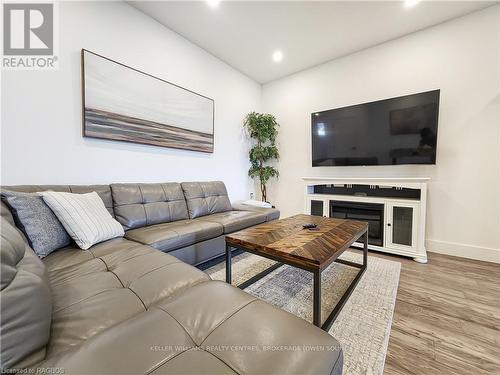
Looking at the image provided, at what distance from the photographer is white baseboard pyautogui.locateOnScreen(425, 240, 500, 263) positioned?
223cm

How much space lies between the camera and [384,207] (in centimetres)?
249

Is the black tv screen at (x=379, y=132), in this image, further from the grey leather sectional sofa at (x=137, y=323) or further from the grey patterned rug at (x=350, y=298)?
the grey leather sectional sofa at (x=137, y=323)

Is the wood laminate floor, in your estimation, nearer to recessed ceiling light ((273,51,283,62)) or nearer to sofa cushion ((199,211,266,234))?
sofa cushion ((199,211,266,234))

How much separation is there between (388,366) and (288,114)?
344cm

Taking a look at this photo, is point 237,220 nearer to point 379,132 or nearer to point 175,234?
point 175,234

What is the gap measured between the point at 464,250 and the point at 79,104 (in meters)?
4.20

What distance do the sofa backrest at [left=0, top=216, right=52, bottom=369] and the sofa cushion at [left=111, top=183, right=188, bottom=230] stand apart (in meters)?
1.34

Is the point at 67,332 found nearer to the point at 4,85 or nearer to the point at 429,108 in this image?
the point at 4,85

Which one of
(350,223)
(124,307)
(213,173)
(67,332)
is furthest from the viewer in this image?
(213,173)

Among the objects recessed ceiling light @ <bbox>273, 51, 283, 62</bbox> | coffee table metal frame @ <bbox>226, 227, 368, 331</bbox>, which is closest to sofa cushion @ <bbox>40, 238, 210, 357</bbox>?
coffee table metal frame @ <bbox>226, 227, 368, 331</bbox>

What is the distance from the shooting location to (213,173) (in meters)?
3.21

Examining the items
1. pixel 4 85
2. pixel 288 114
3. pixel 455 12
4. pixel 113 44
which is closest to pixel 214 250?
pixel 4 85

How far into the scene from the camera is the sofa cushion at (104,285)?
0.70 metres

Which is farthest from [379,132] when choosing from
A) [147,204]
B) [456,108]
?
[147,204]
